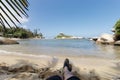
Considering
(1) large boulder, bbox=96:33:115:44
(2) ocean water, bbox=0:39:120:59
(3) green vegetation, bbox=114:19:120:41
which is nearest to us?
(2) ocean water, bbox=0:39:120:59

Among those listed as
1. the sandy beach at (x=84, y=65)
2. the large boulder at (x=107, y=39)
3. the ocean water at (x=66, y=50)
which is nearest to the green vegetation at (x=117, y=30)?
the large boulder at (x=107, y=39)

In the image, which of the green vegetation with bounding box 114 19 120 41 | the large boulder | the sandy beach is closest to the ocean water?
the sandy beach

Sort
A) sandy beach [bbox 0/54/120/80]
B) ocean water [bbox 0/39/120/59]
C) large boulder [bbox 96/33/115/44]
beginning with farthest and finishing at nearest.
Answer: large boulder [bbox 96/33/115/44] < ocean water [bbox 0/39/120/59] < sandy beach [bbox 0/54/120/80]

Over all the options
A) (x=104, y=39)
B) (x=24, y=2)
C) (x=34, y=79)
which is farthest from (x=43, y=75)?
(x=104, y=39)

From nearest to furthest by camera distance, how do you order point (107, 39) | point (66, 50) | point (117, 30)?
point (66, 50) → point (107, 39) → point (117, 30)

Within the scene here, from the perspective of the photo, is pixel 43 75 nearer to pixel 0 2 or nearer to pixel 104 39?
pixel 0 2

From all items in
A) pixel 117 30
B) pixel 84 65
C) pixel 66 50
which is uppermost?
pixel 117 30

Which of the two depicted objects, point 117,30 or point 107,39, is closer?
point 107,39

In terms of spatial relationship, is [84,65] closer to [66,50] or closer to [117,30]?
[66,50]

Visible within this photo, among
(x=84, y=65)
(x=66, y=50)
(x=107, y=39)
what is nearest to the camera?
(x=84, y=65)

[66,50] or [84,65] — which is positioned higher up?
[84,65]

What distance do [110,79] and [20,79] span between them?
→ 5.52ft

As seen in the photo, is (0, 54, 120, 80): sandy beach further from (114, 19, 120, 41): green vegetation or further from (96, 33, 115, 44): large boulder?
(114, 19, 120, 41): green vegetation

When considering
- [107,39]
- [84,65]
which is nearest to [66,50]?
[84,65]
